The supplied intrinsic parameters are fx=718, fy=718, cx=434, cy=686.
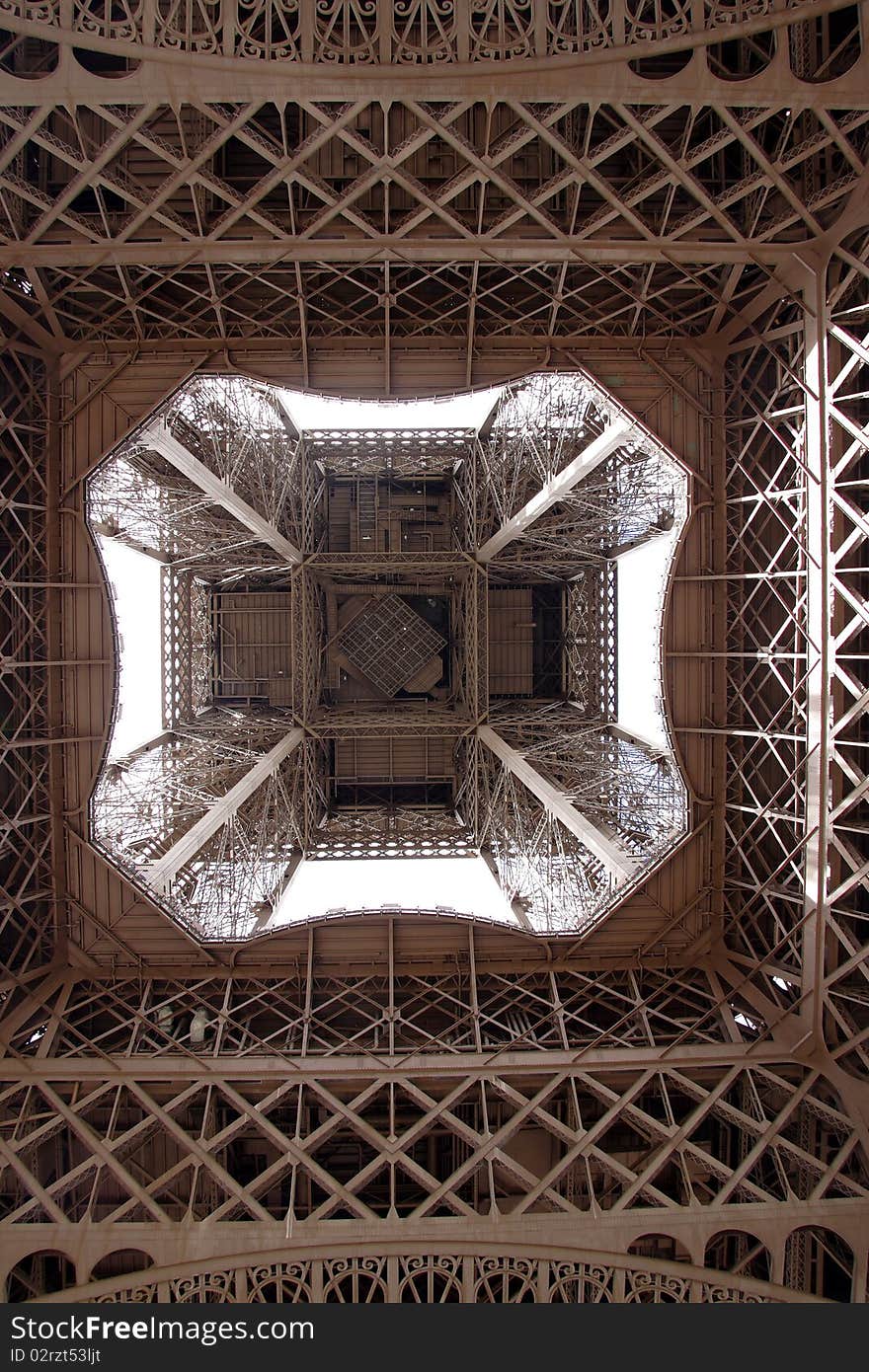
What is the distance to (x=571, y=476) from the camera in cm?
1627

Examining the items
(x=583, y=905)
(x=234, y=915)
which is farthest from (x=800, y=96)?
(x=234, y=915)

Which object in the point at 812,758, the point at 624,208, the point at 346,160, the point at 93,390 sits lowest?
the point at 812,758

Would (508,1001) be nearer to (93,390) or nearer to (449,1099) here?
(449,1099)

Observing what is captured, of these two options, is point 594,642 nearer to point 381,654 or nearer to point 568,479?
point 381,654

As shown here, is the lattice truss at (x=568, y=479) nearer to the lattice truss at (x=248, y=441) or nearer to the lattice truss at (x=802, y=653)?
the lattice truss at (x=802, y=653)

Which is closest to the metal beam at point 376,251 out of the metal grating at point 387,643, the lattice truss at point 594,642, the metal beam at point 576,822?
the lattice truss at point 594,642

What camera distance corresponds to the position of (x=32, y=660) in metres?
15.3

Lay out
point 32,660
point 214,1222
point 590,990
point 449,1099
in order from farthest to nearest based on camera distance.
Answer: point 590,990, point 32,660, point 449,1099, point 214,1222

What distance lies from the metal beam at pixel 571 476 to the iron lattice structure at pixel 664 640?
866mm

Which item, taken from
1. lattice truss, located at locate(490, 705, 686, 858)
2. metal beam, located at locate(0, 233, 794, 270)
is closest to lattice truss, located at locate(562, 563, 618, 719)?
lattice truss, located at locate(490, 705, 686, 858)

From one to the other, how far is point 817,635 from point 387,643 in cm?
1629

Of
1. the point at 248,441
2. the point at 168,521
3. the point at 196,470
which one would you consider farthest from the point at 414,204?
the point at 168,521

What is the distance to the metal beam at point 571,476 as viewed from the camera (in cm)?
1549

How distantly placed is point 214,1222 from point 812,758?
43.2ft
